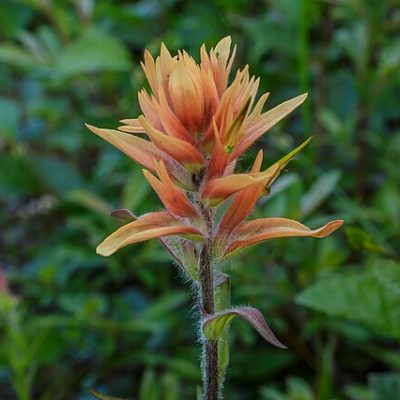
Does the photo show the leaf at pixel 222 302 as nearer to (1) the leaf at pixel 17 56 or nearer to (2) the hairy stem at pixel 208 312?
(2) the hairy stem at pixel 208 312

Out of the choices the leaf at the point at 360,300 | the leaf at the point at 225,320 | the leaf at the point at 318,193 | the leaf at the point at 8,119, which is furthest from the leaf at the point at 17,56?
the leaf at the point at 225,320

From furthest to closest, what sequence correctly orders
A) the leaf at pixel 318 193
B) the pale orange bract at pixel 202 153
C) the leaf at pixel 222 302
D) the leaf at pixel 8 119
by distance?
the leaf at pixel 8 119 < the leaf at pixel 318 193 < the leaf at pixel 222 302 < the pale orange bract at pixel 202 153

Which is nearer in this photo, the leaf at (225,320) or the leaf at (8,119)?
the leaf at (225,320)

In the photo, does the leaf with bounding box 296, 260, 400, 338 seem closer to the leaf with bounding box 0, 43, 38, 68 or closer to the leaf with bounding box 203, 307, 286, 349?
the leaf with bounding box 203, 307, 286, 349

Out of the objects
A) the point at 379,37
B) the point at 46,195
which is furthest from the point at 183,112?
the point at 46,195

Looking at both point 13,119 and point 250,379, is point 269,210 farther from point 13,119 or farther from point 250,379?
point 13,119

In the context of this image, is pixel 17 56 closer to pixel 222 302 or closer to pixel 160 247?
pixel 160 247

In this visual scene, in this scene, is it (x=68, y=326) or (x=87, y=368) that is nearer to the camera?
(x=68, y=326)

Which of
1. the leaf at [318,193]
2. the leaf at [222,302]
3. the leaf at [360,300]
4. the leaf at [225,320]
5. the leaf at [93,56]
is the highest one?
the leaf at [93,56]
